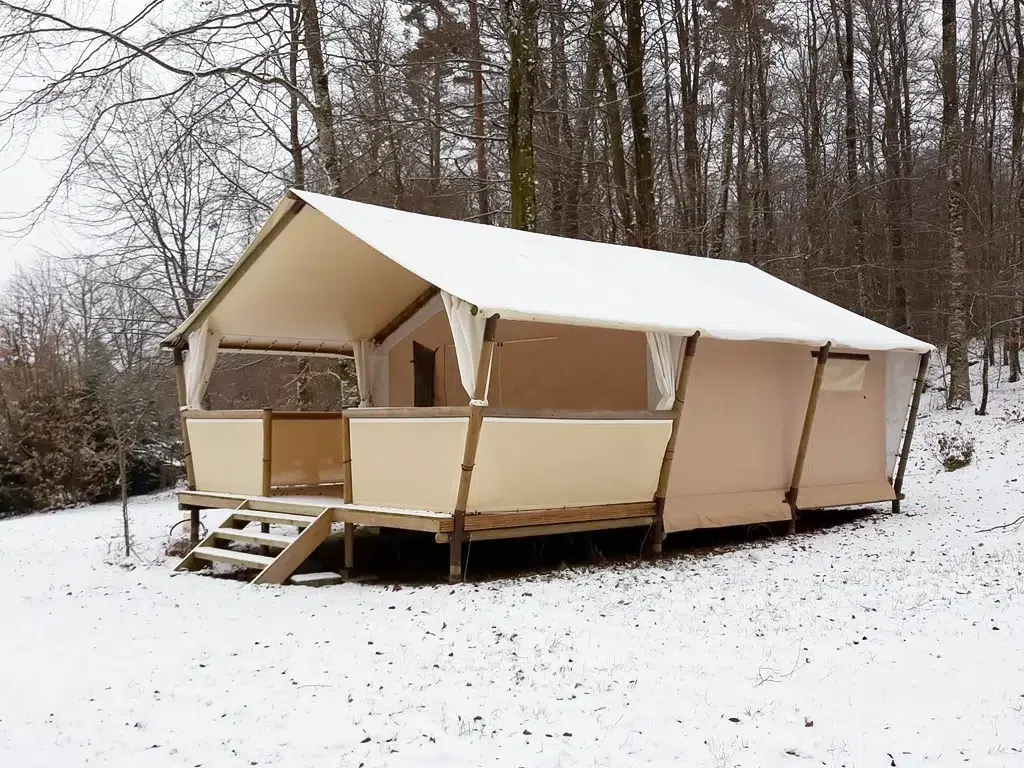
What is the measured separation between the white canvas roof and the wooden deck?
62.6 inches

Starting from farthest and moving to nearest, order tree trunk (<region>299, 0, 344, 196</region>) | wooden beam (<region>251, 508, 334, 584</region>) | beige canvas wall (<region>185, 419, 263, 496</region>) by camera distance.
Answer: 1. tree trunk (<region>299, 0, 344, 196</region>)
2. beige canvas wall (<region>185, 419, 263, 496</region>)
3. wooden beam (<region>251, 508, 334, 584</region>)

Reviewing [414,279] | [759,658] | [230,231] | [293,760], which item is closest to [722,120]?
[230,231]

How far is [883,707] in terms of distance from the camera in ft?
12.2

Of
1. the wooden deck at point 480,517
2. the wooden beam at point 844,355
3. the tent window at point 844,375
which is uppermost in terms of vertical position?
the wooden beam at point 844,355

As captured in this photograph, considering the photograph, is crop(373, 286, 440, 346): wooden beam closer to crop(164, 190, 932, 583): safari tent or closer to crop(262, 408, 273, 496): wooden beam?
crop(164, 190, 932, 583): safari tent

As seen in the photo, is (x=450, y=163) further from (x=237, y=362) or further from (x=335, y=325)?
(x=335, y=325)

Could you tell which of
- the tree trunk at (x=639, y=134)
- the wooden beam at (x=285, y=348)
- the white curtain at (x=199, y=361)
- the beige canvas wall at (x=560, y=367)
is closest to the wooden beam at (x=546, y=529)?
the beige canvas wall at (x=560, y=367)

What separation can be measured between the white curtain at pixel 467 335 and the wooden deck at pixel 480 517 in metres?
1.07

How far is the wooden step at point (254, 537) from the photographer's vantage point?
7.55m

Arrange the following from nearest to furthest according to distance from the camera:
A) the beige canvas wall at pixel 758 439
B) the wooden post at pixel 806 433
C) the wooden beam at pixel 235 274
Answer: the wooden beam at pixel 235 274
the beige canvas wall at pixel 758 439
the wooden post at pixel 806 433

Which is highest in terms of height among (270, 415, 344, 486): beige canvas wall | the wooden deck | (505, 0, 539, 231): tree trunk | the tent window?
(505, 0, 539, 231): tree trunk

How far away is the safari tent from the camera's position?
667 centimetres

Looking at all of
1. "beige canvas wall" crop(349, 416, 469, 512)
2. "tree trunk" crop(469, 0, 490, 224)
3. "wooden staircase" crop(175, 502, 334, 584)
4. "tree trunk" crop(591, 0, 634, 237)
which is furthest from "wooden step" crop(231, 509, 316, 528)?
"tree trunk" crop(591, 0, 634, 237)

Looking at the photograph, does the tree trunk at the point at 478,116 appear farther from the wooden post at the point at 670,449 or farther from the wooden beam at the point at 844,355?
the wooden post at the point at 670,449
